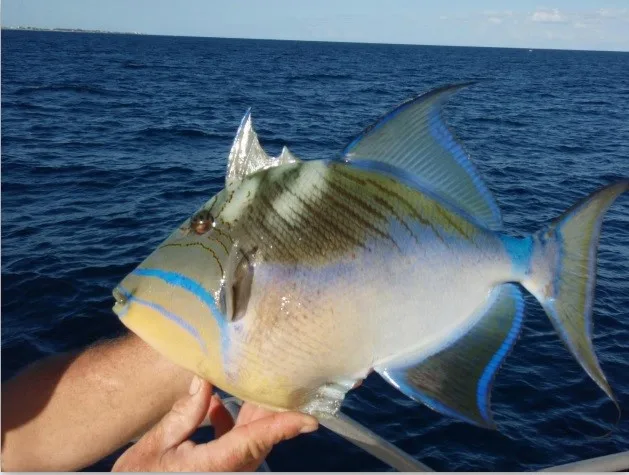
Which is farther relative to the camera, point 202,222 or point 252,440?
point 252,440

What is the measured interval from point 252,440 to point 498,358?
2.62 feet

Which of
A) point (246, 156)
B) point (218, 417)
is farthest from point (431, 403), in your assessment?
point (218, 417)

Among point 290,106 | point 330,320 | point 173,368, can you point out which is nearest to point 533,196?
point 173,368

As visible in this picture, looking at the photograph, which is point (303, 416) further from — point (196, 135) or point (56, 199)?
point (196, 135)

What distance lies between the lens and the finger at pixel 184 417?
198 centimetres

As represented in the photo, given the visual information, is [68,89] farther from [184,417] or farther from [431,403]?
[431,403]

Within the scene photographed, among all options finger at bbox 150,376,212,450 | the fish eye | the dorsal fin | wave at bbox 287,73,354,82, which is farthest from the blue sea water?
wave at bbox 287,73,354,82

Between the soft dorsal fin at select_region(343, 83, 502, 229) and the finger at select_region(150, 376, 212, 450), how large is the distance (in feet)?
3.02

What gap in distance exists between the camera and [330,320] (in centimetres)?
145

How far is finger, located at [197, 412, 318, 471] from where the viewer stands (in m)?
1.76

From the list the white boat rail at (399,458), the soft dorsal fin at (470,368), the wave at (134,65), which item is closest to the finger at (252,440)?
the soft dorsal fin at (470,368)

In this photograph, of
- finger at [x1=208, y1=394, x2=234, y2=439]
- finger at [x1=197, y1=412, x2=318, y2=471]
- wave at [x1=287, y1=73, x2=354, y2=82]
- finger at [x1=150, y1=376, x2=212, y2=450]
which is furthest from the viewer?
wave at [x1=287, y1=73, x2=354, y2=82]

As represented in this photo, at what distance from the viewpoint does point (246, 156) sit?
1.56 metres

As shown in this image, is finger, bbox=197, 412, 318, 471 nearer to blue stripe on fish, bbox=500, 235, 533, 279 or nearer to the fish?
the fish
